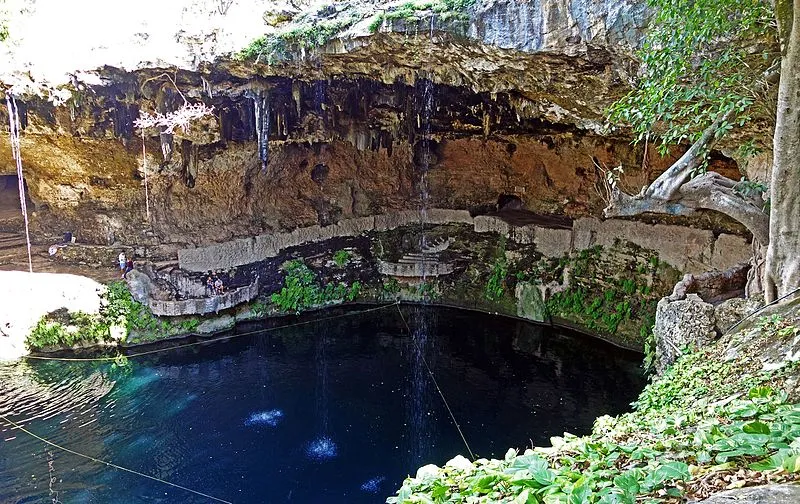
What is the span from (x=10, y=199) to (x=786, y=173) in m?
20.9

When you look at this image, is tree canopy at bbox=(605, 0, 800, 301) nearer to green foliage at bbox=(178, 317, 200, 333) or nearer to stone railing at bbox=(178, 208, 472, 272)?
stone railing at bbox=(178, 208, 472, 272)

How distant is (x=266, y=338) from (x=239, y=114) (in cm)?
626

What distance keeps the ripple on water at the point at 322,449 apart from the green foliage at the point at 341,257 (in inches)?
305

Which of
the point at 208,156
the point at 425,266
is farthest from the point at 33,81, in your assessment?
the point at 425,266

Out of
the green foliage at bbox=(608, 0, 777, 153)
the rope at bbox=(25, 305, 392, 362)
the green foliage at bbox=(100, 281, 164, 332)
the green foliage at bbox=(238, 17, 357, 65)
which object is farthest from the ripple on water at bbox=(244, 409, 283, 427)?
the green foliage at bbox=(608, 0, 777, 153)

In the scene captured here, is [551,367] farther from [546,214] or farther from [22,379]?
[22,379]

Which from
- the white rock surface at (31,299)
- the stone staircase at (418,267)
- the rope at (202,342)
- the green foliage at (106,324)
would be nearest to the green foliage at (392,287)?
the stone staircase at (418,267)

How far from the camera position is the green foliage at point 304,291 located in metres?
16.4

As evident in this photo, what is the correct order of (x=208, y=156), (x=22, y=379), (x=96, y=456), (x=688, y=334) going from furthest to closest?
(x=208, y=156) → (x=22, y=379) → (x=96, y=456) → (x=688, y=334)

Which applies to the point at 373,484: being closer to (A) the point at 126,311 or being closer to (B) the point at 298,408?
(B) the point at 298,408

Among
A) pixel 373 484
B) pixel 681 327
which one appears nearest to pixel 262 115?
pixel 373 484

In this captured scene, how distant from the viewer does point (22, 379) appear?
12367 millimetres

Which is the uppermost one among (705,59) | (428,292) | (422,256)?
(705,59)

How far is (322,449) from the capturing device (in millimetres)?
10203
